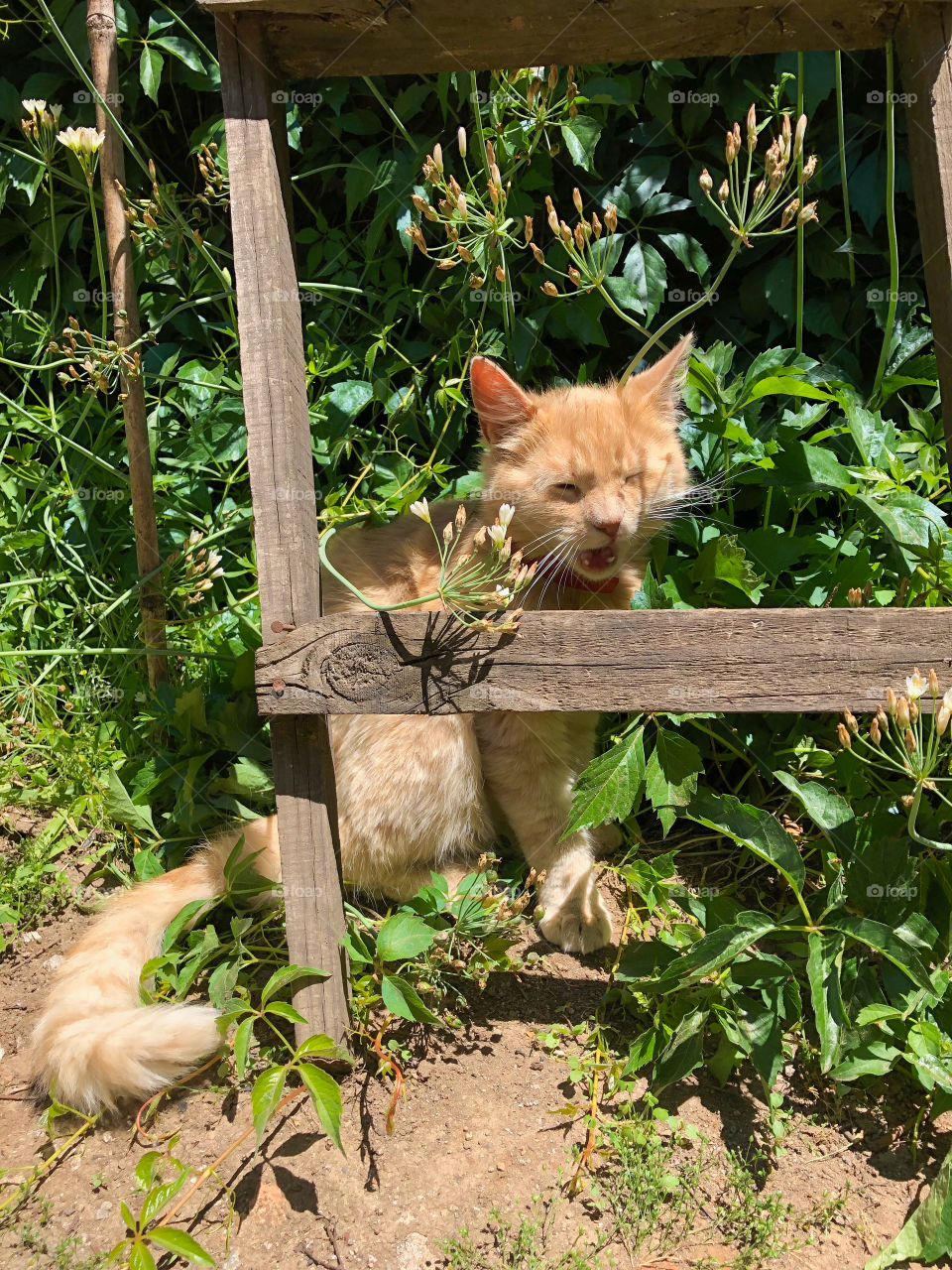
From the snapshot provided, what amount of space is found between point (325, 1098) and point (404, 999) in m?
0.29

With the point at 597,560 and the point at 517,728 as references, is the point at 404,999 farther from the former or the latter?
the point at 597,560

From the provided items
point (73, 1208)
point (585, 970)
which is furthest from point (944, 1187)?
point (73, 1208)

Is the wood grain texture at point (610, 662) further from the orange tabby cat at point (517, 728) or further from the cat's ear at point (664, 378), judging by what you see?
the cat's ear at point (664, 378)

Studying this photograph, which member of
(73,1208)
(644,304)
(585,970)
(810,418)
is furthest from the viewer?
(644,304)

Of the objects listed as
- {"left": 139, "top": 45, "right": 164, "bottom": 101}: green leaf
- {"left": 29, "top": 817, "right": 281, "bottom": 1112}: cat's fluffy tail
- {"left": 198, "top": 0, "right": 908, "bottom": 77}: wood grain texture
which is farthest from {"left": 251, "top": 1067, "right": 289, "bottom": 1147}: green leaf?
{"left": 139, "top": 45, "right": 164, "bottom": 101}: green leaf

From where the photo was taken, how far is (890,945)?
1.82 meters

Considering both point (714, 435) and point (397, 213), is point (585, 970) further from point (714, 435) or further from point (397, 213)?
point (397, 213)

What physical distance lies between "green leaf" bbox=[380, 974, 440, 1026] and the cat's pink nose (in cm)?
116

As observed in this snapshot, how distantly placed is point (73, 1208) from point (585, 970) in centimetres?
124

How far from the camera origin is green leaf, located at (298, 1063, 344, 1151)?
1663 millimetres

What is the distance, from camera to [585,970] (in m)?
2.38

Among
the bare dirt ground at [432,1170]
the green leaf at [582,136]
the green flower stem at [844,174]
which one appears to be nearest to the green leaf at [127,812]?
the bare dirt ground at [432,1170]

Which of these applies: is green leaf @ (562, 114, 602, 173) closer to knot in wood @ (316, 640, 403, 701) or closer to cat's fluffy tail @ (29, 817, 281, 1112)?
knot in wood @ (316, 640, 403, 701)

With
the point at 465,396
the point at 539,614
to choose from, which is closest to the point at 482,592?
the point at 539,614
